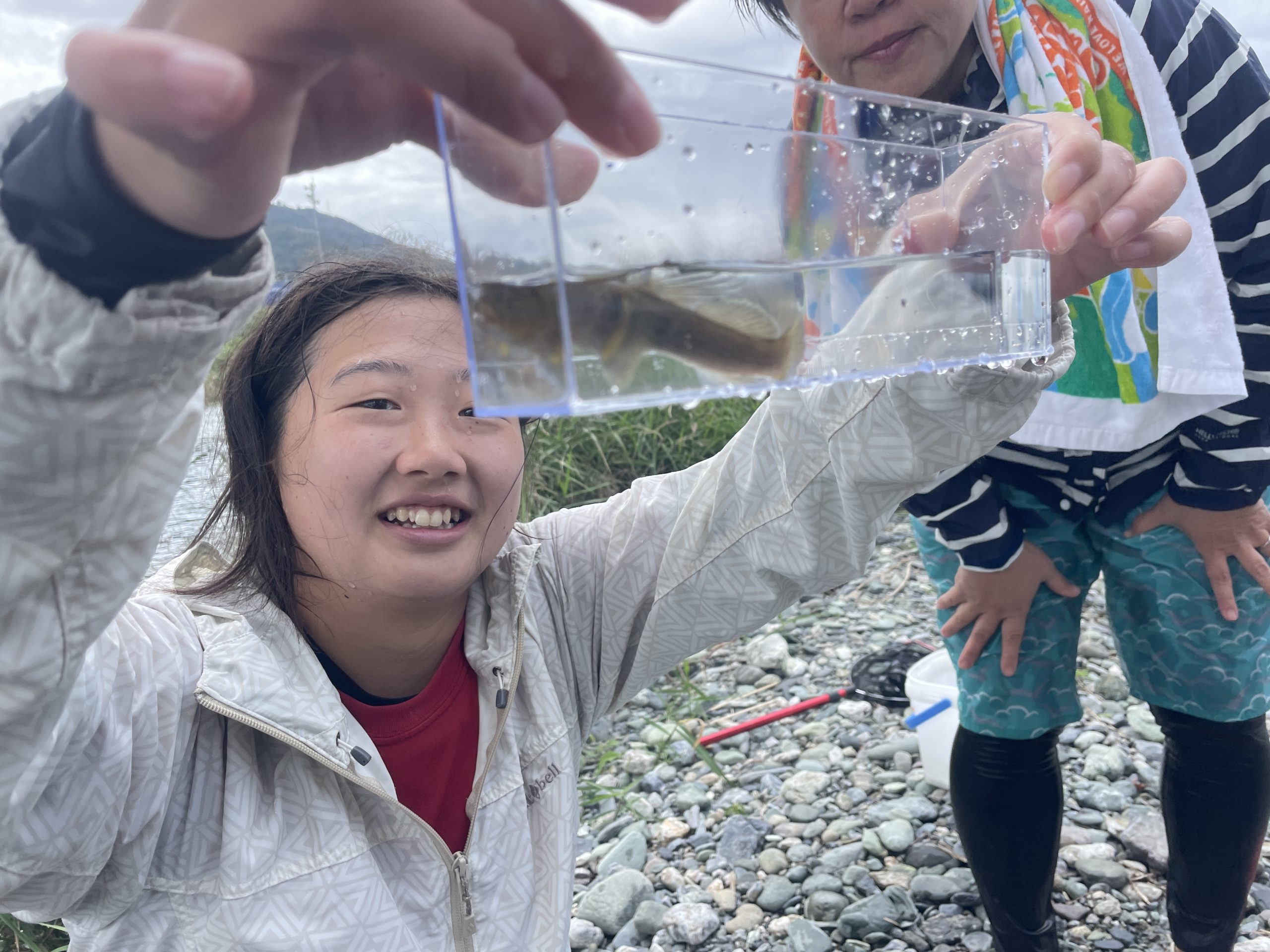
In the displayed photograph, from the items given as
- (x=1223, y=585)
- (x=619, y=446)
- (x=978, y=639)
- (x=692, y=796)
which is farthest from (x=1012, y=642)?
(x=619, y=446)

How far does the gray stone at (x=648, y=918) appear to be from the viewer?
2357mm

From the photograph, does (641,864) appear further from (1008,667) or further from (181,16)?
(181,16)

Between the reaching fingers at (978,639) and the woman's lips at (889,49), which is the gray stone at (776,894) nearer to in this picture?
the reaching fingers at (978,639)

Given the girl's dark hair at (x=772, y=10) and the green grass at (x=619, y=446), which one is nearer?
the girl's dark hair at (x=772, y=10)

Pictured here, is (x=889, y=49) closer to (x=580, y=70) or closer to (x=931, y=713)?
(x=580, y=70)

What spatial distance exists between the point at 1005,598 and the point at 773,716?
5.53 ft

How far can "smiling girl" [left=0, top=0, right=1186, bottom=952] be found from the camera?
2.04 feet

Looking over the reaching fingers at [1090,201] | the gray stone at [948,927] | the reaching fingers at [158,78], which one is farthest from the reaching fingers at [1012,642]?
the reaching fingers at [158,78]

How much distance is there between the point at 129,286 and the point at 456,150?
262mm

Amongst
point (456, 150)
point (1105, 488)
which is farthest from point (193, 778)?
point (1105, 488)

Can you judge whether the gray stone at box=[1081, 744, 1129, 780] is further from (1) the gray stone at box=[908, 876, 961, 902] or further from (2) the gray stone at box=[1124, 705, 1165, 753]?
(1) the gray stone at box=[908, 876, 961, 902]

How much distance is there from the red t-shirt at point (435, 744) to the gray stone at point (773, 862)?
1246 millimetres

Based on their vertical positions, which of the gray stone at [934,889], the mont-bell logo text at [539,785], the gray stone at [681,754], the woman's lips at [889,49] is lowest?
the gray stone at [934,889]

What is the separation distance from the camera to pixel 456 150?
730mm
